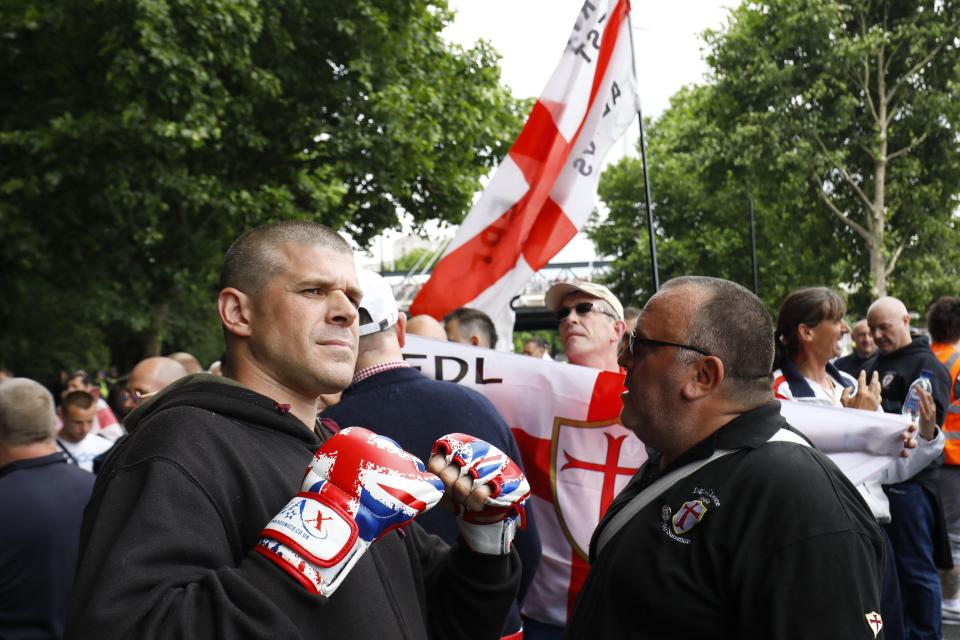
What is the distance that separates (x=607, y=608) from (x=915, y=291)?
22552 mm

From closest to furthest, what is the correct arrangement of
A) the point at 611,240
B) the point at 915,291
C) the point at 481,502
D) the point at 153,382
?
1. the point at 481,502
2. the point at 153,382
3. the point at 915,291
4. the point at 611,240

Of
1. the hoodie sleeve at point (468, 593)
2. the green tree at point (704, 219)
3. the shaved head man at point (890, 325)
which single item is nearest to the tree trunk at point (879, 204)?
the green tree at point (704, 219)

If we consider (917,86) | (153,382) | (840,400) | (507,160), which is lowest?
(153,382)

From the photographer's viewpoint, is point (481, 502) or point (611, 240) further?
point (611, 240)

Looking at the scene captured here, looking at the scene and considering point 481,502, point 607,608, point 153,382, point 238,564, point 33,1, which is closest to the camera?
point 238,564

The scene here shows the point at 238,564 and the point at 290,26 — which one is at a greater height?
the point at 290,26

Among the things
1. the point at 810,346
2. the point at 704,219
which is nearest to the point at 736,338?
the point at 810,346

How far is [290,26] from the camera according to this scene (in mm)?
15844

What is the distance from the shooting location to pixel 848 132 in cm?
2306

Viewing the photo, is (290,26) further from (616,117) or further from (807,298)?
(807,298)

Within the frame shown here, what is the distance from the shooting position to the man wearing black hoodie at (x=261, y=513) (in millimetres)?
1709

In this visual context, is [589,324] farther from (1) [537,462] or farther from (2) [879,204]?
(2) [879,204]

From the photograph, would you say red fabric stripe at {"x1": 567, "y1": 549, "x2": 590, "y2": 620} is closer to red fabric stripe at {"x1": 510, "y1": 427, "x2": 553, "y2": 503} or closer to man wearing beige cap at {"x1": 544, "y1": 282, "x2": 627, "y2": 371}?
red fabric stripe at {"x1": 510, "y1": 427, "x2": 553, "y2": 503}

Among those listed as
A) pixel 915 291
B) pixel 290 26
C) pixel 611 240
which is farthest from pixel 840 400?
pixel 611 240
